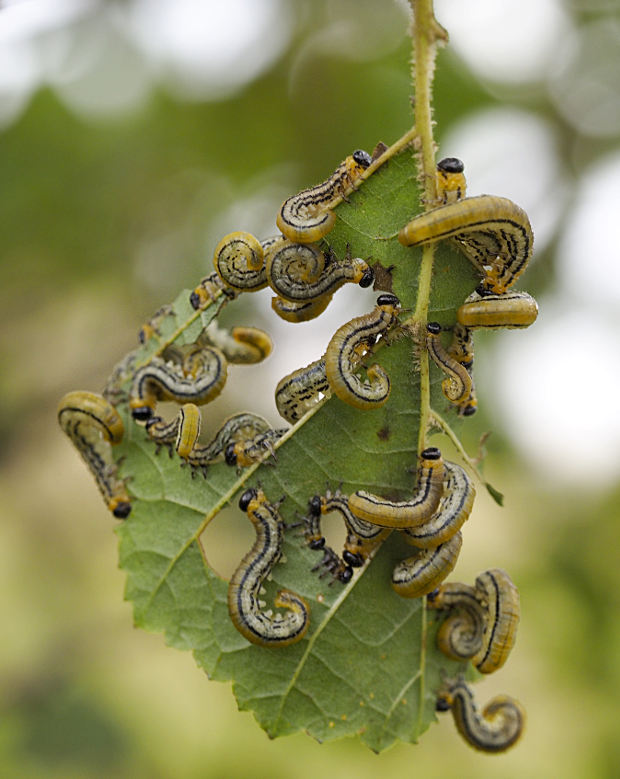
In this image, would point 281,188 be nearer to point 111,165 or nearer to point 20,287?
point 111,165

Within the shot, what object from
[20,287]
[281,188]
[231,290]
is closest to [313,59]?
[281,188]

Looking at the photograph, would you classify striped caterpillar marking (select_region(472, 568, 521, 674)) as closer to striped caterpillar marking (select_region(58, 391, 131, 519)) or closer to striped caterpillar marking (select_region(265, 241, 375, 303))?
striped caterpillar marking (select_region(265, 241, 375, 303))

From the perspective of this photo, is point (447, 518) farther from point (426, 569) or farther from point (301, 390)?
point (301, 390)

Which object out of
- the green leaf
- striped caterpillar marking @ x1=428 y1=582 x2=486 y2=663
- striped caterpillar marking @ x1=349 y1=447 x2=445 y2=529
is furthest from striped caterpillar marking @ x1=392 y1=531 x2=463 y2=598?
striped caterpillar marking @ x1=428 y1=582 x2=486 y2=663

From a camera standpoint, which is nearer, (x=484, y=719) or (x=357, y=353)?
(x=357, y=353)

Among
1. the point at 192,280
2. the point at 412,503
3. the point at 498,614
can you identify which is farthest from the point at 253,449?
the point at 192,280

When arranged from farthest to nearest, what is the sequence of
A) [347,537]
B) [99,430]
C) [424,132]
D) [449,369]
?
[99,430], [347,537], [449,369], [424,132]
